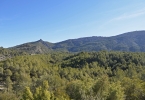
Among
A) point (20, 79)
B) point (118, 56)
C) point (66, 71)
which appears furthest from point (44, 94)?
point (118, 56)

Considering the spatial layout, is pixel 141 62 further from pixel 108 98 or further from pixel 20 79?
pixel 108 98

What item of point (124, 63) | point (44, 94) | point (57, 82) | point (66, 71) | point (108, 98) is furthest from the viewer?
point (124, 63)

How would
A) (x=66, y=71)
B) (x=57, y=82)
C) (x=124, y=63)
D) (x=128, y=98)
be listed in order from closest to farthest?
(x=128, y=98)
(x=57, y=82)
(x=66, y=71)
(x=124, y=63)

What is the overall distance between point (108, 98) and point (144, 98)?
1260cm

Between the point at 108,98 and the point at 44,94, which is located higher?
the point at 44,94

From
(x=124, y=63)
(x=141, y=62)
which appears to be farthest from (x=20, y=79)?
(x=141, y=62)

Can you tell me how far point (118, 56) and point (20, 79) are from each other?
3597 inches

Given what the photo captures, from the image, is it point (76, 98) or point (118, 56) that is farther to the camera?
point (118, 56)

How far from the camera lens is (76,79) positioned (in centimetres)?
8794

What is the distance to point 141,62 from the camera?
144500 millimetres

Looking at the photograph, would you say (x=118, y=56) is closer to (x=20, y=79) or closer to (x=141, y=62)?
(x=141, y=62)

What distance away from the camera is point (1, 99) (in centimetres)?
5272

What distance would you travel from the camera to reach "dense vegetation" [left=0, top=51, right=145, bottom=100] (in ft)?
168

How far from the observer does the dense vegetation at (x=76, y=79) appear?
51.2 meters
